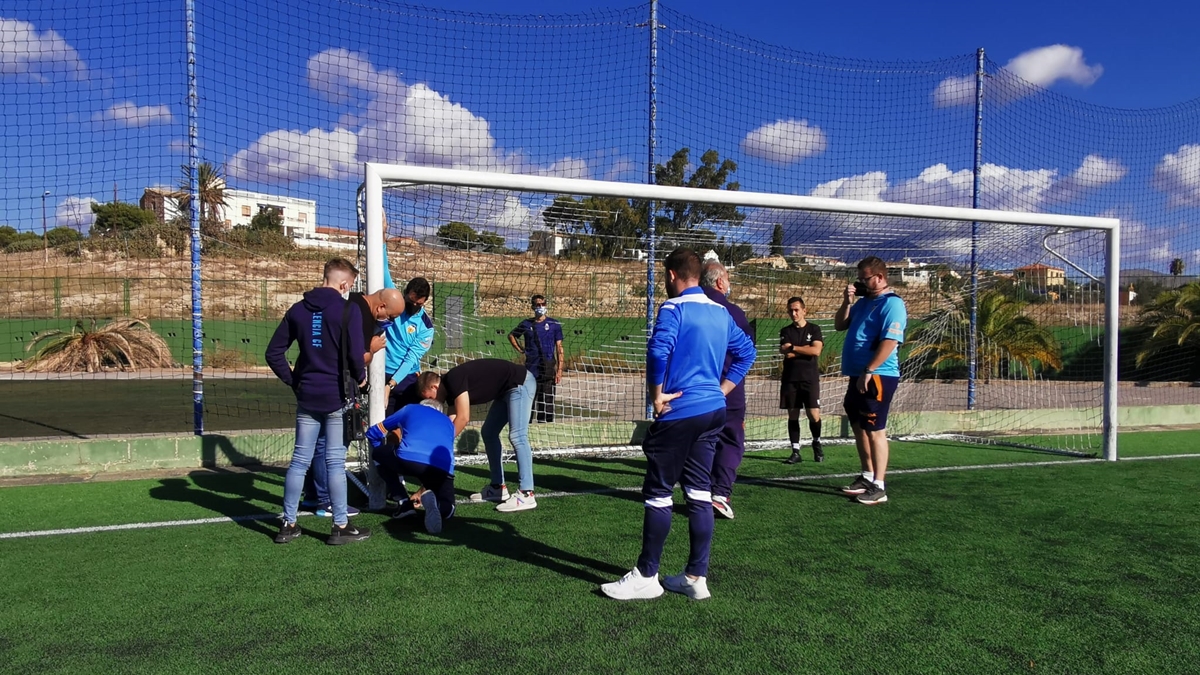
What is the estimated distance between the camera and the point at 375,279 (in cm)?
546

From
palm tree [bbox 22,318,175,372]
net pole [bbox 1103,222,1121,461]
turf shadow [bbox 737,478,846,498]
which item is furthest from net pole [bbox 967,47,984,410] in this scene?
palm tree [bbox 22,318,175,372]

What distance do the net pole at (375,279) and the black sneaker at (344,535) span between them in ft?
2.73

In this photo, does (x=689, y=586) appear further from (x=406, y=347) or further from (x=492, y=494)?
(x=406, y=347)

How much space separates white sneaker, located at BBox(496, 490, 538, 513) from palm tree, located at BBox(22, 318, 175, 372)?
16214 mm

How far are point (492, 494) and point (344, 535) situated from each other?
139 cm

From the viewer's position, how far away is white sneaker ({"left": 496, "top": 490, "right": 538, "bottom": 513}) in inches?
216

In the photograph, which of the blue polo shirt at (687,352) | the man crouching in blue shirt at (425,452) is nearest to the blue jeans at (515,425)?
the man crouching in blue shirt at (425,452)

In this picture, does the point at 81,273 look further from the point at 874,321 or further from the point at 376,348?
the point at 874,321

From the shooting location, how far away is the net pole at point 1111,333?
7.75 metres

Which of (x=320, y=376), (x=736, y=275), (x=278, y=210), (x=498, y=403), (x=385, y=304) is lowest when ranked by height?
(x=498, y=403)

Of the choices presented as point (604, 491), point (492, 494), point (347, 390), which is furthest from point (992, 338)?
point (347, 390)

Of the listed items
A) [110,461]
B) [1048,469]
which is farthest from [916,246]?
[110,461]

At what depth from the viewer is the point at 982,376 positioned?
1138 cm

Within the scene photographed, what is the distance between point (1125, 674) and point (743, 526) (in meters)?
2.41
